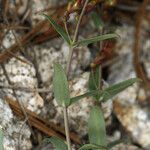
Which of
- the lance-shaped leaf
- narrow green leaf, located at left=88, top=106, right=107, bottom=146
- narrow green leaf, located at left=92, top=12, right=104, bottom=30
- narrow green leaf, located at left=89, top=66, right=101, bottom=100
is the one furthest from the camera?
narrow green leaf, located at left=92, top=12, right=104, bottom=30

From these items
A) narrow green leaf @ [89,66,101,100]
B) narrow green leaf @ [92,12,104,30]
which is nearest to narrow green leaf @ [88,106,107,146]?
narrow green leaf @ [89,66,101,100]

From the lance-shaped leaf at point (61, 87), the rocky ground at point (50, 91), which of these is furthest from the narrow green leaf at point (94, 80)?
the lance-shaped leaf at point (61, 87)

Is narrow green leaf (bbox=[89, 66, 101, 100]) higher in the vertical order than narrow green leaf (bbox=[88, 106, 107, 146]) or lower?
higher

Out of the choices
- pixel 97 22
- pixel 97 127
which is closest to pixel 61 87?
pixel 97 127

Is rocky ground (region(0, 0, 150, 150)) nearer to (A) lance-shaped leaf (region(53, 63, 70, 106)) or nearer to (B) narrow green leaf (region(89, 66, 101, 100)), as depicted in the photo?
(B) narrow green leaf (region(89, 66, 101, 100))

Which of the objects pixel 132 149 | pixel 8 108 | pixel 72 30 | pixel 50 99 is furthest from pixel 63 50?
pixel 132 149

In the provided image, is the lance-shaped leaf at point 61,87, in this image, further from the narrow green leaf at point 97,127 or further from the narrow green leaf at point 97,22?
the narrow green leaf at point 97,22
